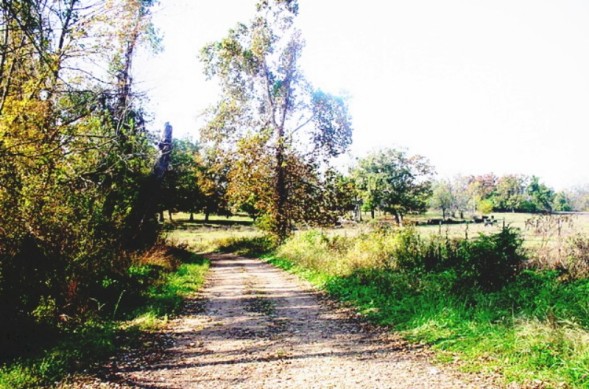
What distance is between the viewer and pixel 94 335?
7016 millimetres

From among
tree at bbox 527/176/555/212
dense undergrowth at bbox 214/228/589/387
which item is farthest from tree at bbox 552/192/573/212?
dense undergrowth at bbox 214/228/589/387

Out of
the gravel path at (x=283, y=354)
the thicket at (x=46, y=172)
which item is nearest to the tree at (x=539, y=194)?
the gravel path at (x=283, y=354)

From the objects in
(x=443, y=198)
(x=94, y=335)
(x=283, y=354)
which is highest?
(x=443, y=198)

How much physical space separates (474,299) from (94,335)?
726cm

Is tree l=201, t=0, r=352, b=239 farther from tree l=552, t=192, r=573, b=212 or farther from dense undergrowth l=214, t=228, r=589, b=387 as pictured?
tree l=552, t=192, r=573, b=212

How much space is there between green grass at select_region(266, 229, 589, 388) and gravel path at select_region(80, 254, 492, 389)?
0.49 m

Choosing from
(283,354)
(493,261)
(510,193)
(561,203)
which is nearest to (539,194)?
(510,193)

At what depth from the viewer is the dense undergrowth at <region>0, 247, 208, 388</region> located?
539 centimetres

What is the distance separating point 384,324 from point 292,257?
11790mm

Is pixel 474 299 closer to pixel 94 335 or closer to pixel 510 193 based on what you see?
pixel 94 335

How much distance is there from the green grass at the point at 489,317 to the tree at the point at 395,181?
188 ft

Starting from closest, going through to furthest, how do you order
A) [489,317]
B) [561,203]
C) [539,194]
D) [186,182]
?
[489,317] < [186,182] < [539,194] < [561,203]

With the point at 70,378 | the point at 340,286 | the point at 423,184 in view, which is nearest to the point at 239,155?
the point at 340,286

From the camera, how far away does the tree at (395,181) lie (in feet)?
227
